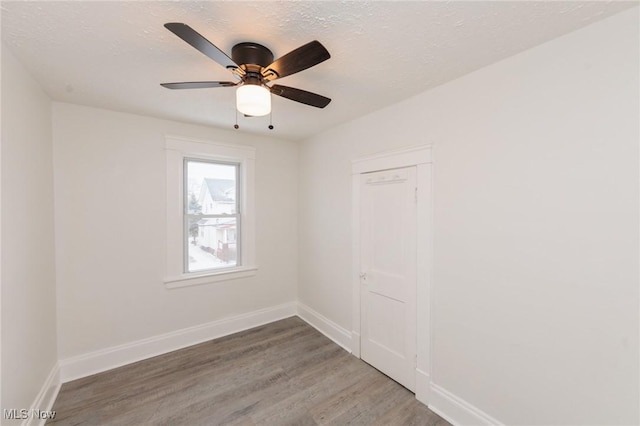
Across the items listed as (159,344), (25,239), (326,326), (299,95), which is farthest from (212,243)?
(299,95)

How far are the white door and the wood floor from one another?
23cm

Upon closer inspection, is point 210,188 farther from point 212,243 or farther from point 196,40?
point 196,40

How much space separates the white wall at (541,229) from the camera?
1.29 meters

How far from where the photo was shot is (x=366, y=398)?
2197mm

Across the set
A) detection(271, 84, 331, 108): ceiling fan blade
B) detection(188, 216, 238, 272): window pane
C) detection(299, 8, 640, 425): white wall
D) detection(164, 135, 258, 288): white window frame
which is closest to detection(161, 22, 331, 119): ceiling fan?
detection(271, 84, 331, 108): ceiling fan blade

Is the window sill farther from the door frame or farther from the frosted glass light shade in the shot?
the frosted glass light shade

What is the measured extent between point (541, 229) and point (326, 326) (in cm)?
255

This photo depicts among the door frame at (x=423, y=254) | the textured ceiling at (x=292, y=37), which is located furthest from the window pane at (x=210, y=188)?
the door frame at (x=423, y=254)

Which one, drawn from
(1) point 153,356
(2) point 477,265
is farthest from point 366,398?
(1) point 153,356

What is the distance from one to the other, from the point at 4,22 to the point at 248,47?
4.12 ft

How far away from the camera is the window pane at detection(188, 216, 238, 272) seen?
3.19 metres

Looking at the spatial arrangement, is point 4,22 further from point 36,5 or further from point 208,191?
point 208,191

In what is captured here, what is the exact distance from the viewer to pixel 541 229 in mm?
1541

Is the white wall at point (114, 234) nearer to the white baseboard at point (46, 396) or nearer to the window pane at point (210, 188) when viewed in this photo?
the white baseboard at point (46, 396)
